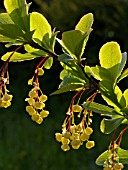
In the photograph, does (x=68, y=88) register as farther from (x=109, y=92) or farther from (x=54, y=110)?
(x=54, y=110)

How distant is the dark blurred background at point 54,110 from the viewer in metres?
3.03

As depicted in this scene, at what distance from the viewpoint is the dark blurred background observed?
3033 mm

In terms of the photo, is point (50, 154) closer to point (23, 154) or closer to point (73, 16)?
point (23, 154)

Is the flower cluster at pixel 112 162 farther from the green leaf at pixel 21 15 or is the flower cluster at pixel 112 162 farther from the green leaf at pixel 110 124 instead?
the green leaf at pixel 21 15

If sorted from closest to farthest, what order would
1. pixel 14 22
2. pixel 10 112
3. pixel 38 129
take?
pixel 14 22 < pixel 38 129 < pixel 10 112

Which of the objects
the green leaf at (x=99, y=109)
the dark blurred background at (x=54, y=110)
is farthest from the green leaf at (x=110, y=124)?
the dark blurred background at (x=54, y=110)

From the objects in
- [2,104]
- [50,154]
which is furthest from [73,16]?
[2,104]

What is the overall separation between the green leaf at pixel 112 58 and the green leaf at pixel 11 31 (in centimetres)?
10

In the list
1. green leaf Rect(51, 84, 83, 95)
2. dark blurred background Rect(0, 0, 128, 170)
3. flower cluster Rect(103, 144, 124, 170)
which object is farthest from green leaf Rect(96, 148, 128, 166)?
dark blurred background Rect(0, 0, 128, 170)

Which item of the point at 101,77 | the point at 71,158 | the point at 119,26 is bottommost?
the point at 71,158

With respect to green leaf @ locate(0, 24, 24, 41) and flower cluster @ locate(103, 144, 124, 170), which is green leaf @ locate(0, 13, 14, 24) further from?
flower cluster @ locate(103, 144, 124, 170)

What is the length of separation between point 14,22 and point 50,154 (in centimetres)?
259

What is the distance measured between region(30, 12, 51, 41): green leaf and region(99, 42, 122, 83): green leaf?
68 mm

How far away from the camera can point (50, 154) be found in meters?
3.10
